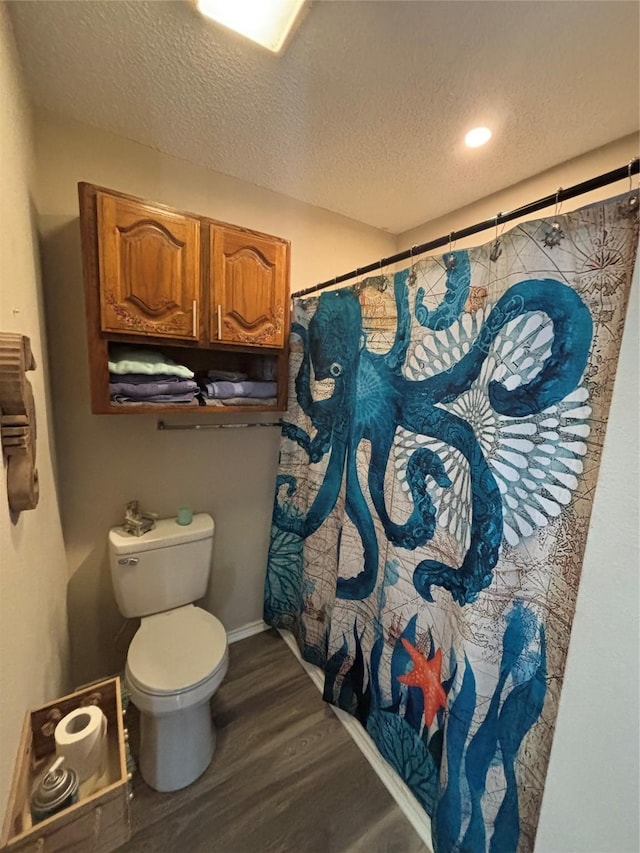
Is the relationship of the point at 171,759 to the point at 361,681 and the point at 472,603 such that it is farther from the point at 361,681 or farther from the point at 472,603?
the point at 472,603

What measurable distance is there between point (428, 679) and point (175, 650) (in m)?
0.96

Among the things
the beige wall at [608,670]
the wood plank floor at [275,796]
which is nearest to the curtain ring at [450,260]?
the beige wall at [608,670]

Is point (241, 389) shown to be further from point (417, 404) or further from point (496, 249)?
point (496, 249)

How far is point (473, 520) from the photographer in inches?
35.8

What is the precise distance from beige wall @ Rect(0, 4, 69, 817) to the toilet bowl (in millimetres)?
277

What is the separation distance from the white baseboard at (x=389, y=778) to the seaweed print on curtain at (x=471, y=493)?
0.05 meters

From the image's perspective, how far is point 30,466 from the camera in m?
0.72

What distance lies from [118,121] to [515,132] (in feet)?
4.84

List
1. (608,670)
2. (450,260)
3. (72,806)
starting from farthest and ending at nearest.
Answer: (450,260) → (72,806) → (608,670)

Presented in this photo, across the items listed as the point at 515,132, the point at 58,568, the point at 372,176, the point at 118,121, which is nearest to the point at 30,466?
the point at 58,568

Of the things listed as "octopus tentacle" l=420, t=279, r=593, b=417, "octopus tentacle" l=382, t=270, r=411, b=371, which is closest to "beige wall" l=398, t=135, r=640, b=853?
"octopus tentacle" l=420, t=279, r=593, b=417

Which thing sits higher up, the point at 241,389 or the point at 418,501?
the point at 241,389

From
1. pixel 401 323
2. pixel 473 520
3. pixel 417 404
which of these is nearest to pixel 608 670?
pixel 473 520

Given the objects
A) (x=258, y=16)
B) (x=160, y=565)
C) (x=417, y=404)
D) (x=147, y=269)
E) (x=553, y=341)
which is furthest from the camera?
(x=160, y=565)
